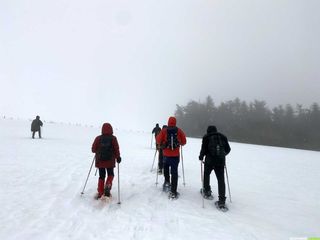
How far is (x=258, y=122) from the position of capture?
75000 millimetres

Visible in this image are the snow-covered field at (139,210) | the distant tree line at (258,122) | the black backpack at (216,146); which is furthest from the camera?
the distant tree line at (258,122)

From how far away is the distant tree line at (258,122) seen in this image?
70.1 meters

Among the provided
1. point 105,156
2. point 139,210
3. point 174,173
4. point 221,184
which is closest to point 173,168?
point 174,173

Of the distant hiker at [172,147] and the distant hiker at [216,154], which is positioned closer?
the distant hiker at [216,154]

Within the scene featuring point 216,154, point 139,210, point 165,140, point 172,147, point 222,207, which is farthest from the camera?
point 165,140

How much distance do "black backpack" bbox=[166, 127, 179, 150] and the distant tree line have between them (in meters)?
67.3

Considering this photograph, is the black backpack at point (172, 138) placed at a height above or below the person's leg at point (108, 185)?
above

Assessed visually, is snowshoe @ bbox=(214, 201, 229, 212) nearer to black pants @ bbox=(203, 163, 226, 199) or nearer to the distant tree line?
black pants @ bbox=(203, 163, 226, 199)

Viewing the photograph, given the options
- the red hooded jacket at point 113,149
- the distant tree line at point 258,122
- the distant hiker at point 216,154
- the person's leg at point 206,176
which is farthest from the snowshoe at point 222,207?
the distant tree line at point 258,122

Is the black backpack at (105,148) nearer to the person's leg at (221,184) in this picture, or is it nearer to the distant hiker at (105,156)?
the distant hiker at (105,156)

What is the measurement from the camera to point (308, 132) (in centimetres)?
7019

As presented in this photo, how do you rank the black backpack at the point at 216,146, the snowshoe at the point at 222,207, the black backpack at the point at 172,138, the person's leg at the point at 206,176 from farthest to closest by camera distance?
the black backpack at the point at 172,138 < the person's leg at the point at 206,176 < the black backpack at the point at 216,146 < the snowshoe at the point at 222,207

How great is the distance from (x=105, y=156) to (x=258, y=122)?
242ft

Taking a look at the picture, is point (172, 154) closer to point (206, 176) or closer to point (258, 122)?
point (206, 176)
